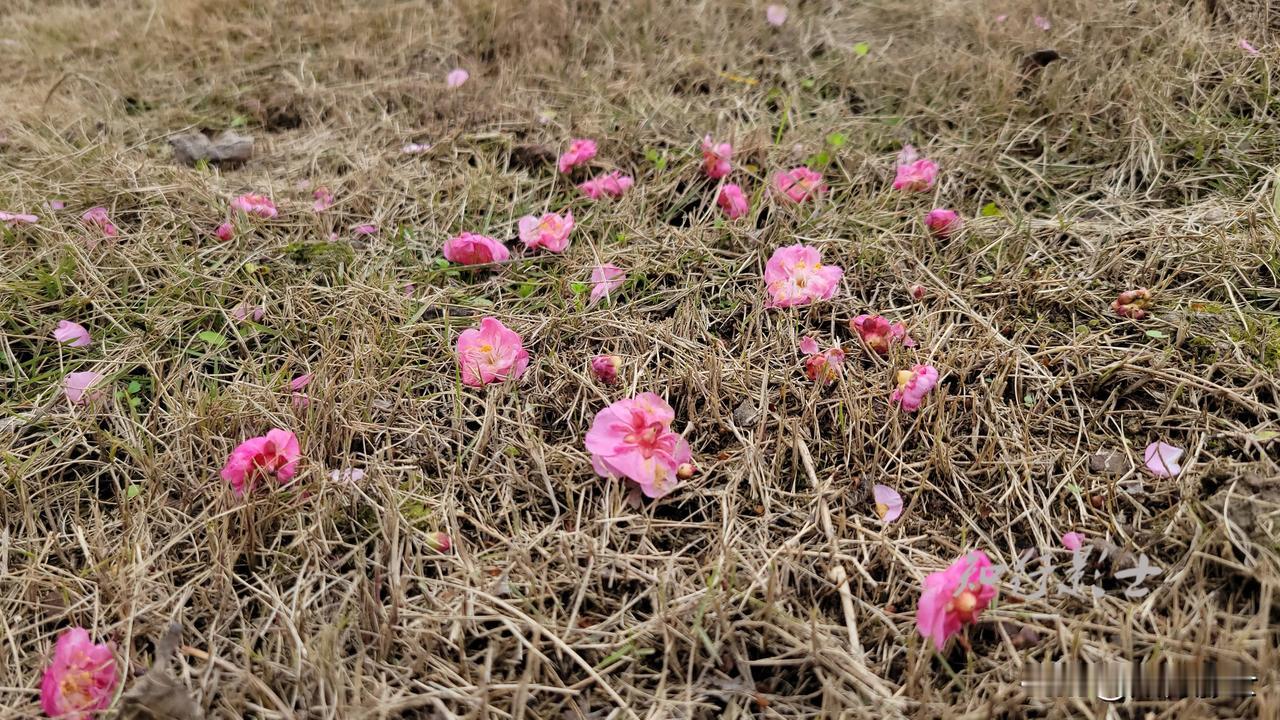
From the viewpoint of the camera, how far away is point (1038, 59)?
2.42 metres

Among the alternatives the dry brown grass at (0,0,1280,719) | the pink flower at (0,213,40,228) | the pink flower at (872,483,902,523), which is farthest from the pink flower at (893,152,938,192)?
the pink flower at (0,213,40,228)

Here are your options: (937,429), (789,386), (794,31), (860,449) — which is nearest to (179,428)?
(789,386)

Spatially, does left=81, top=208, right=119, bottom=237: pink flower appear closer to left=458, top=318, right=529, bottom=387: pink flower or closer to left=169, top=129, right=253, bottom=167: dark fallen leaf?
left=169, top=129, right=253, bottom=167: dark fallen leaf

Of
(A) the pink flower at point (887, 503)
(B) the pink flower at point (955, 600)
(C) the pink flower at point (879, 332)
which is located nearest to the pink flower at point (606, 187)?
(C) the pink flower at point (879, 332)

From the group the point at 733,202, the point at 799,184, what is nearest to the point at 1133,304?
the point at 799,184

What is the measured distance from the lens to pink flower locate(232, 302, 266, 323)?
1763mm

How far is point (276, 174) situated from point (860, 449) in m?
1.78

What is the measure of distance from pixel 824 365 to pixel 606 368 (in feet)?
1.41

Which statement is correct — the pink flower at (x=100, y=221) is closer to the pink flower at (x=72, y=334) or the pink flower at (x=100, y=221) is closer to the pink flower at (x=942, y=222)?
the pink flower at (x=72, y=334)

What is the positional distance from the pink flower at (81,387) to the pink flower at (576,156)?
119 cm

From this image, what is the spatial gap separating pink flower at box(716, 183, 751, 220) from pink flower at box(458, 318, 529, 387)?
0.68 m

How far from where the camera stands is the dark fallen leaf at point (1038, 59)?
2.40m

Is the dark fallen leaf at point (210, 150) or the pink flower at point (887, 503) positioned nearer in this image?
the pink flower at point (887, 503)

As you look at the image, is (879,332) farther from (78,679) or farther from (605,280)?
(78,679)
